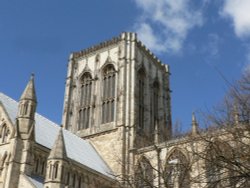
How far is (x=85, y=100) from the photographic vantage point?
45062mm

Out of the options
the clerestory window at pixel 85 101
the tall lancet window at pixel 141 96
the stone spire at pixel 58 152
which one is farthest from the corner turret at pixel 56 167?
the clerestory window at pixel 85 101

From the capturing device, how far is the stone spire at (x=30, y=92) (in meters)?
28.5

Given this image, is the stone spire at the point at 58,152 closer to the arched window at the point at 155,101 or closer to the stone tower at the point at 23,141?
the stone tower at the point at 23,141

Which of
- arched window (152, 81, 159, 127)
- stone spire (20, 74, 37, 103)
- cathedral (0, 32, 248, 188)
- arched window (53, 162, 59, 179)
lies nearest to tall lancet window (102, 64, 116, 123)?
cathedral (0, 32, 248, 188)

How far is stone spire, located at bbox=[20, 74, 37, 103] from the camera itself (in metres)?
28.5

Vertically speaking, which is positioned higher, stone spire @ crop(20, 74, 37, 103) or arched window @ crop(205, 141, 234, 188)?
stone spire @ crop(20, 74, 37, 103)

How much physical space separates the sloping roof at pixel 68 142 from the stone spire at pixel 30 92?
198 cm

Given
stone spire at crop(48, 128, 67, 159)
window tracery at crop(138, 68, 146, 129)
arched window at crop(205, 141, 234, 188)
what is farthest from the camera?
window tracery at crop(138, 68, 146, 129)

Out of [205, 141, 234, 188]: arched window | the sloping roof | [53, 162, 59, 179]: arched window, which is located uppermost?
the sloping roof

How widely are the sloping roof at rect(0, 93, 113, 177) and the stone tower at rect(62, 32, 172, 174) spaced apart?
1.49 meters

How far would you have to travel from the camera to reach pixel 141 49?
46.6 metres

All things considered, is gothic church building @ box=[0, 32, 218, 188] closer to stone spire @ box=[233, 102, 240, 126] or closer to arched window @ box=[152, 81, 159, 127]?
arched window @ box=[152, 81, 159, 127]

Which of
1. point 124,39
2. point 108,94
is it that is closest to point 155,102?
point 108,94

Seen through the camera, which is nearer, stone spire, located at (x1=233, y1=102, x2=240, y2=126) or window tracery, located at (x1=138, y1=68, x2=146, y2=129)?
stone spire, located at (x1=233, y1=102, x2=240, y2=126)
